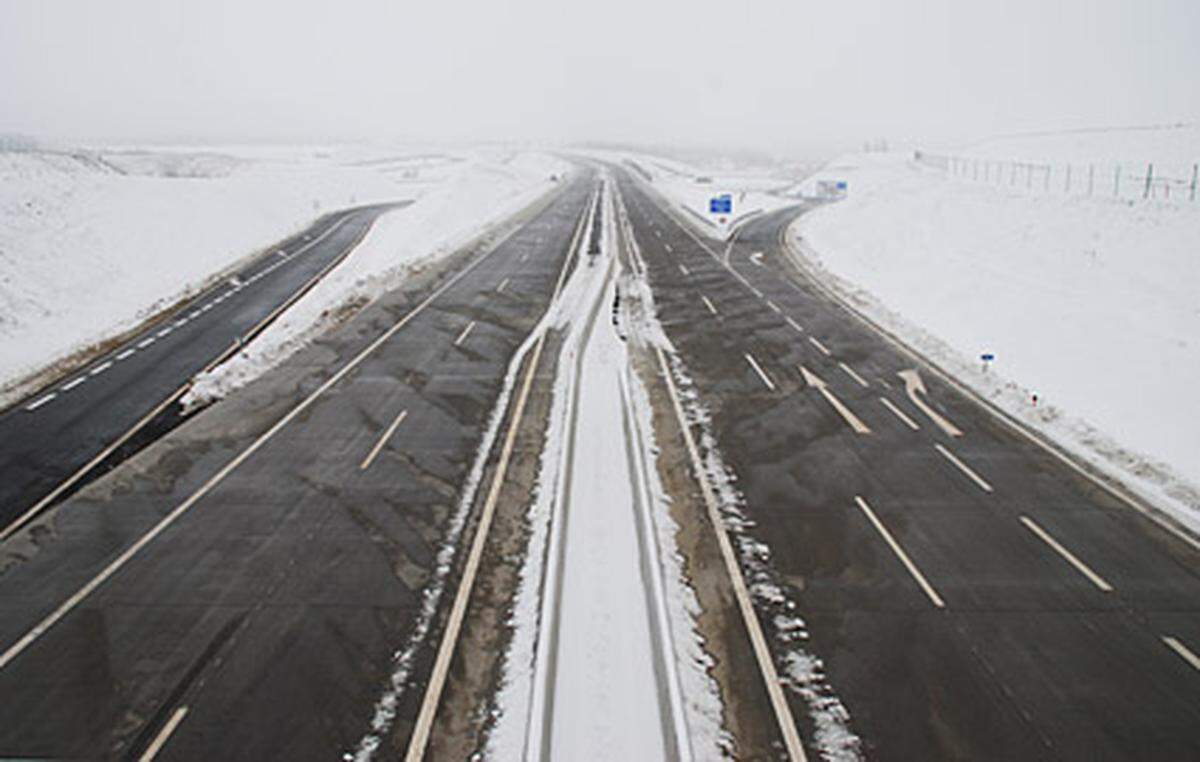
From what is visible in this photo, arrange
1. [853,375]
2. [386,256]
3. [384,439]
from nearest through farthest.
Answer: [384,439] < [853,375] < [386,256]

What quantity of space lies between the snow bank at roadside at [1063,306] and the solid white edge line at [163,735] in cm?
1468

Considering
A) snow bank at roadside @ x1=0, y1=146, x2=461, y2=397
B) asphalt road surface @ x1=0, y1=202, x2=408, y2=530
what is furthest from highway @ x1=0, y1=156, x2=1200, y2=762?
snow bank at roadside @ x1=0, y1=146, x2=461, y2=397

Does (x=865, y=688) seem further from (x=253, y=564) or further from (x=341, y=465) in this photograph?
(x=341, y=465)

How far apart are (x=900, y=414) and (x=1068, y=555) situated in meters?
5.92

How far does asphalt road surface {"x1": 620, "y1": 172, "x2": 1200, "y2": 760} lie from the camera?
7.91m

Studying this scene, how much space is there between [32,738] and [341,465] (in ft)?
22.3

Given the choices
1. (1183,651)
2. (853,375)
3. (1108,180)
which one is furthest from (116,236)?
(1108,180)

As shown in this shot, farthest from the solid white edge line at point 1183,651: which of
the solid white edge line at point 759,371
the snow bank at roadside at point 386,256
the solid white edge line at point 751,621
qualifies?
the snow bank at roadside at point 386,256

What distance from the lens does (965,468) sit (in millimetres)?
13945

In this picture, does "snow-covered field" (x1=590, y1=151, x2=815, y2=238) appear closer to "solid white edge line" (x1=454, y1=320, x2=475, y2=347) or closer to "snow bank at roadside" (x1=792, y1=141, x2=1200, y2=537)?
"snow bank at roadside" (x1=792, y1=141, x2=1200, y2=537)

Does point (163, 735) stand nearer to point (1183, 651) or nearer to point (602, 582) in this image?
point (602, 582)

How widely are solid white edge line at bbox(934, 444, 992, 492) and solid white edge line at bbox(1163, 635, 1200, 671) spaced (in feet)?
13.5

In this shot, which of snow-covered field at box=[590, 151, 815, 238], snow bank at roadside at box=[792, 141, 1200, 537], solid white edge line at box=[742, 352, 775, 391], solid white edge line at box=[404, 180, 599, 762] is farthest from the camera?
snow-covered field at box=[590, 151, 815, 238]

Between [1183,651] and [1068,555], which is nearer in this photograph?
[1183,651]
